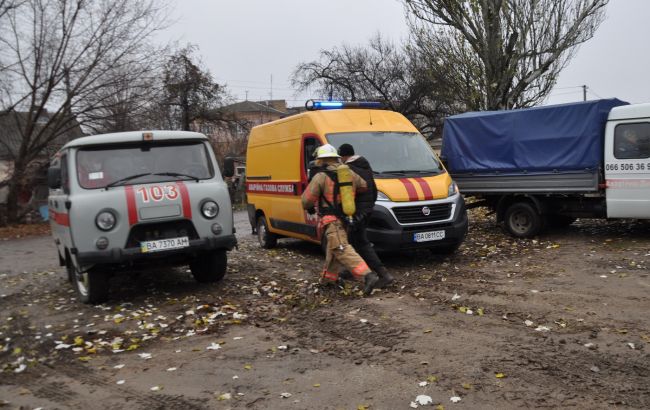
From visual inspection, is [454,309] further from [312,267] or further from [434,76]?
[434,76]

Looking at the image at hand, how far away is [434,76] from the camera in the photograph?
889 inches

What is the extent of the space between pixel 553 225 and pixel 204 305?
7.86m

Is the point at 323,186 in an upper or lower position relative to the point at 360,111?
lower

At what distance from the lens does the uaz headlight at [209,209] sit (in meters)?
7.03

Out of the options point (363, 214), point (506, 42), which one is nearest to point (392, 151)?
point (363, 214)

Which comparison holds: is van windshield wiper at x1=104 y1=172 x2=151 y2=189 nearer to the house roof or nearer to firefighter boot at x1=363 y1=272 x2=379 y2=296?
firefighter boot at x1=363 y1=272 x2=379 y2=296

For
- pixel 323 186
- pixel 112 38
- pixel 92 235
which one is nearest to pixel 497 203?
pixel 323 186

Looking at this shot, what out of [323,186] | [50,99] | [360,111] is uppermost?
[50,99]

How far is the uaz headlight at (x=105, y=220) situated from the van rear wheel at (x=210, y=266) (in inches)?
51.8

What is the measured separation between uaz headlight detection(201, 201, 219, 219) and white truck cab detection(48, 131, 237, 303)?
0.04ft

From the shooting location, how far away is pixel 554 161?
10039mm

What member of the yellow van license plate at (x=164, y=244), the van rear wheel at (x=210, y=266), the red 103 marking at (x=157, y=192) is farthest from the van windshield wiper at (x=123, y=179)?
the van rear wheel at (x=210, y=266)

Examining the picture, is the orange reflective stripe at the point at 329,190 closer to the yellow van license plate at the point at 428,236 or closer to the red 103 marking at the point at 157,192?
the yellow van license plate at the point at 428,236

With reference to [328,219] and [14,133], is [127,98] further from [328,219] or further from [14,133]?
[328,219]
